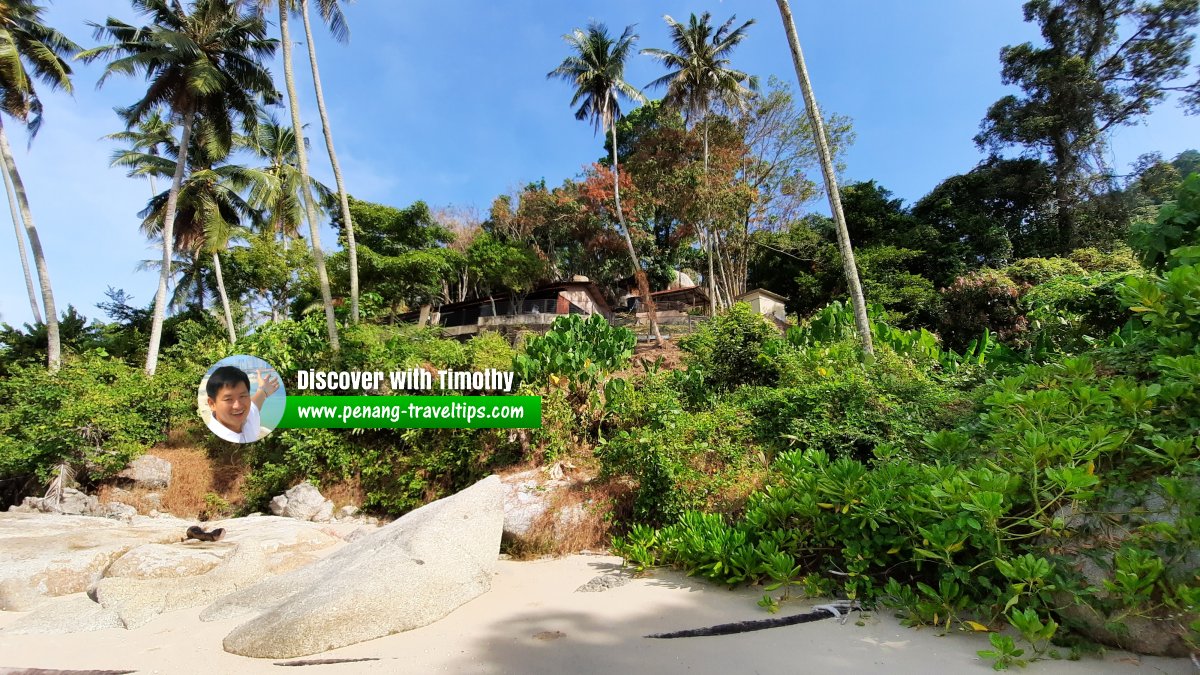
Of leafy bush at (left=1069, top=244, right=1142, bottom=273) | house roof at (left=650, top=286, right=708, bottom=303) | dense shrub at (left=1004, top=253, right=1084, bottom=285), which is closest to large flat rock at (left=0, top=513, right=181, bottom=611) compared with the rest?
dense shrub at (left=1004, top=253, right=1084, bottom=285)

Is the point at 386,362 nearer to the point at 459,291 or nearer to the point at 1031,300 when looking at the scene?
the point at 1031,300

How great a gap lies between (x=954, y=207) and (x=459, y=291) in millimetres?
25335

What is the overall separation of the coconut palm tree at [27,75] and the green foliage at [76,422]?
399 centimetres

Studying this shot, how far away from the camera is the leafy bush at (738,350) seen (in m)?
7.65

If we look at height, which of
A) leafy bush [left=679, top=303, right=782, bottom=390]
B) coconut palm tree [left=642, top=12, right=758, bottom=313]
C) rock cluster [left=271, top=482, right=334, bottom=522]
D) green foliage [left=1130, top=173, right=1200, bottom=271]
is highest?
coconut palm tree [left=642, top=12, right=758, bottom=313]

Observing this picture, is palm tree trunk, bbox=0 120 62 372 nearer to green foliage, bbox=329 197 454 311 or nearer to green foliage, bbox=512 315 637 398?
green foliage, bbox=329 197 454 311

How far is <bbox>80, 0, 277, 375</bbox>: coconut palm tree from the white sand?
13.2 m

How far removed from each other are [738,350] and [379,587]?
607 cm

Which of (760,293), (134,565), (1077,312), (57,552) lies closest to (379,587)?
(134,565)

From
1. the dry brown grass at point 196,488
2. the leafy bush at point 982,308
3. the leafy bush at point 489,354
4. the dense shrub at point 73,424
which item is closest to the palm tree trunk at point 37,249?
the dense shrub at point 73,424

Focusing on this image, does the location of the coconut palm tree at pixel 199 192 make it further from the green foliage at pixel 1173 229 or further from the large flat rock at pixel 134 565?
the green foliage at pixel 1173 229

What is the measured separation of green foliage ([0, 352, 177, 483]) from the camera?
8836 millimetres

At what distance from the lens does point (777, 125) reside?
21.0m

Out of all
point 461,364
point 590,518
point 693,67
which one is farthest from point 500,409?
point 693,67
